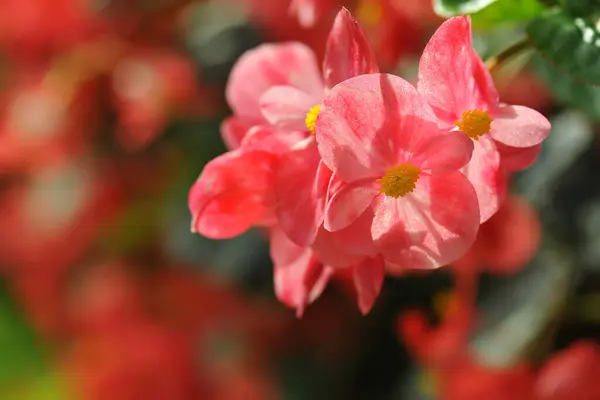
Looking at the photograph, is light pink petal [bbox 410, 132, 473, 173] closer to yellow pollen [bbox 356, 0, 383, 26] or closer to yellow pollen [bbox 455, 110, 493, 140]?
yellow pollen [bbox 455, 110, 493, 140]

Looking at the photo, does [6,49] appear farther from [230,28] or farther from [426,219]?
[426,219]

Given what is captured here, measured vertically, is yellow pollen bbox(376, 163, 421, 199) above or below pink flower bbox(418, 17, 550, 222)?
below

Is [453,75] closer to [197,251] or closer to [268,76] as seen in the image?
[268,76]

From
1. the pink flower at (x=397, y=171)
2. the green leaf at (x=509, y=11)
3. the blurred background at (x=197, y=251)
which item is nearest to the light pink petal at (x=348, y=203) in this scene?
the pink flower at (x=397, y=171)

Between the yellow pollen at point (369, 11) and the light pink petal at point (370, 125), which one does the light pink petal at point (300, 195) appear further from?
the yellow pollen at point (369, 11)

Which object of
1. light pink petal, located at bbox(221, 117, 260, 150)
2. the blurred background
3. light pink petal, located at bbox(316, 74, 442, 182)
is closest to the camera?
light pink petal, located at bbox(316, 74, 442, 182)

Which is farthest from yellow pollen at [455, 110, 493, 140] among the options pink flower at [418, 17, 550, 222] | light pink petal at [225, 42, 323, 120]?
light pink petal at [225, 42, 323, 120]

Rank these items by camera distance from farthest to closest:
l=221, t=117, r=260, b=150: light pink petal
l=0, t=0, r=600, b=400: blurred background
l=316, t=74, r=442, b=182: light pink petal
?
l=0, t=0, r=600, b=400: blurred background, l=221, t=117, r=260, b=150: light pink petal, l=316, t=74, r=442, b=182: light pink petal

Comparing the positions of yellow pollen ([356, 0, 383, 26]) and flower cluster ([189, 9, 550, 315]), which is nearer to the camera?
flower cluster ([189, 9, 550, 315])

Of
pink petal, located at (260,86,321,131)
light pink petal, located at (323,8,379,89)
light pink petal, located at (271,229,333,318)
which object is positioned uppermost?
light pink petal, located at (323,8,379,89)
